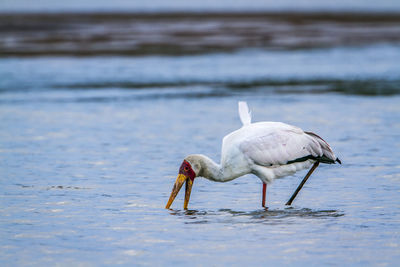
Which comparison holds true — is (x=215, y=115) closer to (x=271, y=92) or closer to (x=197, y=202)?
(x=271, y=92)

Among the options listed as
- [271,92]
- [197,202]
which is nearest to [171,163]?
[197,202]

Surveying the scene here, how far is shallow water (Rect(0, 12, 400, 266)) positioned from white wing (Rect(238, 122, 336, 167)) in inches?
19.8

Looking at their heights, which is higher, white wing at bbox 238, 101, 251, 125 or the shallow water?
white wing at bbox 238, 101, 251, 125

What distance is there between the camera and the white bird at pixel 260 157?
9.16 m

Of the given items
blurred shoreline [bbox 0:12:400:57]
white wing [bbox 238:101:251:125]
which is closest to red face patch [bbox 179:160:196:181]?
white wing [bbox 238:101:251:125]

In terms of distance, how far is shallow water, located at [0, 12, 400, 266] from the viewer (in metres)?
7.50

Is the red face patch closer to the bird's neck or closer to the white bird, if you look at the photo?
the white bird

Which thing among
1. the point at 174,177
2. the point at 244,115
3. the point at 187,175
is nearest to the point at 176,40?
the point at 174,177

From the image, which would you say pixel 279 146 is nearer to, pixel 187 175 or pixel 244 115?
Result: pixel 244 115

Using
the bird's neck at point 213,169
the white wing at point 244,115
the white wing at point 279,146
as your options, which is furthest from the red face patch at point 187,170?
the white wing at point 244,115

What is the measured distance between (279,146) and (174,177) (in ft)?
6.71

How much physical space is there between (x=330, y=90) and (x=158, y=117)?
587 cm

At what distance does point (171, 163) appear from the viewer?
11.9m

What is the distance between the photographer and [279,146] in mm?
9281
